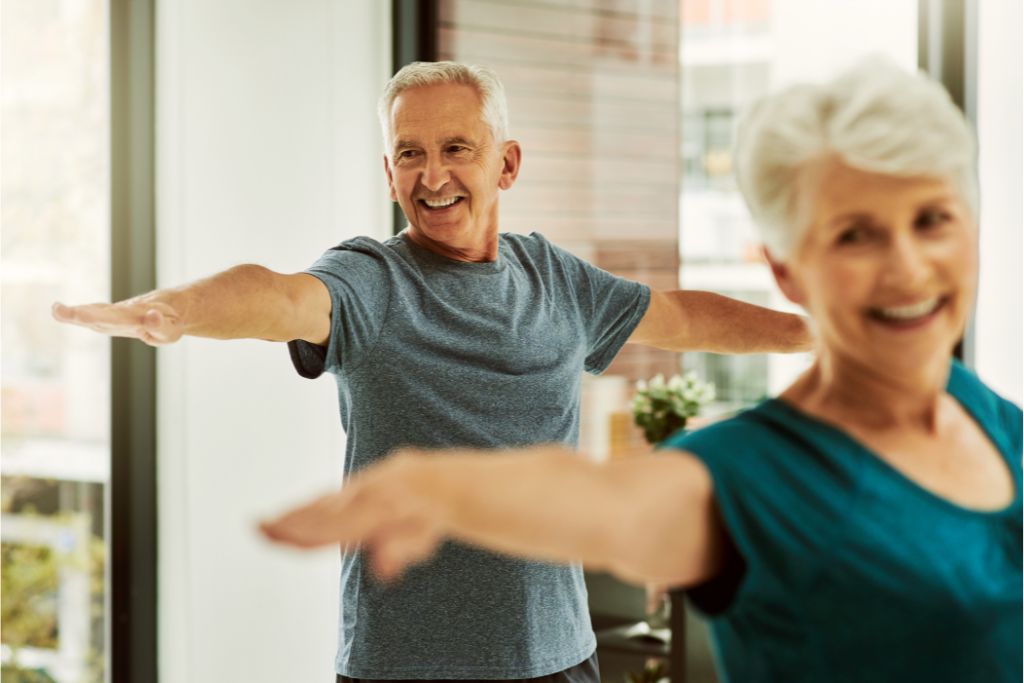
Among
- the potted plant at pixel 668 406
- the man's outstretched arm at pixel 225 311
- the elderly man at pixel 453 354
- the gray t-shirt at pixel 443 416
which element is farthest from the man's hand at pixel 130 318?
the potted plant at pixel 668 406

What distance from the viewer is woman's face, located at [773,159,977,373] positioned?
0.79m

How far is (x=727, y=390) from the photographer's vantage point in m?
2.97

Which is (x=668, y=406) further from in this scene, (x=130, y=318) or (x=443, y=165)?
(x=130, y=318)

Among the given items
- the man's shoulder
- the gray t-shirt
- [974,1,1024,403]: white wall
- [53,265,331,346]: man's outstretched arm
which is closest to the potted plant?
[974,1,1024,403]: white wall

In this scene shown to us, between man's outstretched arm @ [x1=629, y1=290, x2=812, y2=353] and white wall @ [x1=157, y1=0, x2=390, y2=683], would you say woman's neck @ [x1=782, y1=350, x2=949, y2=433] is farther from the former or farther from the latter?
white wall @ [x1=157, y1=0, x2=390, y2=683]

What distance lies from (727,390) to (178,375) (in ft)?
4.69

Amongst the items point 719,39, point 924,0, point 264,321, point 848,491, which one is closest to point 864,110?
point 848,491

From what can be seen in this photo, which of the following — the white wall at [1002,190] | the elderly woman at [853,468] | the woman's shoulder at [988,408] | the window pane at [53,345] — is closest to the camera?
the elderly woman at [853,468]

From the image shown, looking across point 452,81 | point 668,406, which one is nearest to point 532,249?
point 452,81

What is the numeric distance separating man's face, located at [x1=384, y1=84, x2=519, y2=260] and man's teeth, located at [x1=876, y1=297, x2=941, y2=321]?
3.29 feet

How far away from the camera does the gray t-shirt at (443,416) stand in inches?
63.7

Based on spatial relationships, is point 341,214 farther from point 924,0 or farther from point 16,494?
point 924,0

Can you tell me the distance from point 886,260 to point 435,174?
1.02m

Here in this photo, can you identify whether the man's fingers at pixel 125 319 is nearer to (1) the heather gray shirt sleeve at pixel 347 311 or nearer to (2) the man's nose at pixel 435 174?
(1) the heather gray shirt sleeve at pixel 347 311
